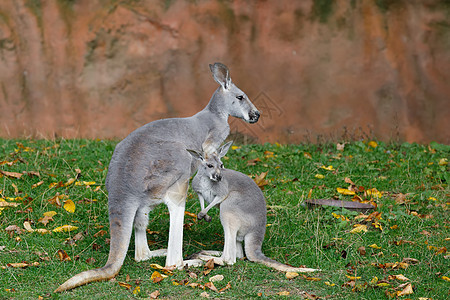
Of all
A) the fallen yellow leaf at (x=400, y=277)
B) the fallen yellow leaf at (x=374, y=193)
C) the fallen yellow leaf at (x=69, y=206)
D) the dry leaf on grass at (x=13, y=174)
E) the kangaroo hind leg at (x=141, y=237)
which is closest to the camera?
the fallen yellow leaf at (x=400, y=277)

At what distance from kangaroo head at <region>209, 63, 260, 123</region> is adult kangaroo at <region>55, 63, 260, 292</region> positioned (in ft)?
→ 1.33

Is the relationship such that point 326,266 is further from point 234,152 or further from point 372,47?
point 372,47

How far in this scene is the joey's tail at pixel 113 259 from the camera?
166 inches

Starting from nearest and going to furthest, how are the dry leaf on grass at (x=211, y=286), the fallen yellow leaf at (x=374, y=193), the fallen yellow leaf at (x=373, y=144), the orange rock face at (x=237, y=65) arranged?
1. the dry leaf on grass at (x=211, y=286)
2. the fallen yellow leaf at (x=374, y=193)
3. the fallen yellow leaf at (x=373, y=144)
4. the orange rock face at (x=237, y=65)

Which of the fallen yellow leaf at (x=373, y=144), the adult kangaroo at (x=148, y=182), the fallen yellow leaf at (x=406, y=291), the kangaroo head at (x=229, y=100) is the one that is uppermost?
the kangaroo head at (x=229, y=100)

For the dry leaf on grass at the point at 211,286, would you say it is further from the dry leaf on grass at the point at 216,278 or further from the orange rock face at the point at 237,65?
the orange rock face at the point at 237,65

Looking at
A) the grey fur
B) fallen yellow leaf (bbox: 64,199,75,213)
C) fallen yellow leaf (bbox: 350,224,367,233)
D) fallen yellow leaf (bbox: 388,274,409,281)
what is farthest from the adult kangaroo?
fallen yellow leaf (bbox: 388,274,409,281)

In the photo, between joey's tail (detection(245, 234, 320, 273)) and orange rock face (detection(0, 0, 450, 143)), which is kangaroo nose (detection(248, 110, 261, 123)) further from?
orange rock face (detection(0, 0, 450, 143))

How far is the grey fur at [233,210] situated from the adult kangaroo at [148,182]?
170 mm

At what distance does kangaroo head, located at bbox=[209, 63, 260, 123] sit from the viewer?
5.45 m

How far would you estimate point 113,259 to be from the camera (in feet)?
14.7

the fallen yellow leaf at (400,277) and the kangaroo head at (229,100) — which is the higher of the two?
the kangaroo head at (229,100)

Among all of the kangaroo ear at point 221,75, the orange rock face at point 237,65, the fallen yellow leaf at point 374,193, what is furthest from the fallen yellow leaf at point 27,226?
the orange rock face at point 237,65

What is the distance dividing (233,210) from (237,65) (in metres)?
5.15
